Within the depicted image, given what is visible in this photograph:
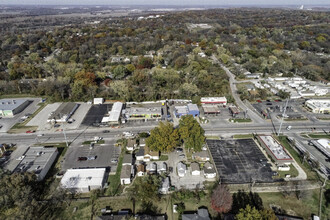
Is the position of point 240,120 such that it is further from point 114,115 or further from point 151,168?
point 114,115

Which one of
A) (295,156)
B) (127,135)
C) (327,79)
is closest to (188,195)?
(127,135)

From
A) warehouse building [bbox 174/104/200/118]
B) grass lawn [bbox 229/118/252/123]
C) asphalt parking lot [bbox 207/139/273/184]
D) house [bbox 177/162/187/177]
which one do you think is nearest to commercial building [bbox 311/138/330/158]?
asphalt parking lot [bbox 207/139/273/184]

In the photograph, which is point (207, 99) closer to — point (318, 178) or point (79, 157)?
point (318, 178)

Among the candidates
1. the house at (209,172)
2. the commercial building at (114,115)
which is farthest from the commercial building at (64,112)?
the house at (209,172)

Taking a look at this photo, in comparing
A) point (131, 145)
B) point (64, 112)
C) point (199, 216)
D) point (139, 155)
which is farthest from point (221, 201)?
point (64, 112)

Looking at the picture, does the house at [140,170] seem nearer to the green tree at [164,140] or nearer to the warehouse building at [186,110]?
the green tree at [164,140]

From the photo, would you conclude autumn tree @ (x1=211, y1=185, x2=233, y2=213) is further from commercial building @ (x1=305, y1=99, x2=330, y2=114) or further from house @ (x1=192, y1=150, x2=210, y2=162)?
commercial building @ (x1=305, y1=99, x2=330, y2=114)
